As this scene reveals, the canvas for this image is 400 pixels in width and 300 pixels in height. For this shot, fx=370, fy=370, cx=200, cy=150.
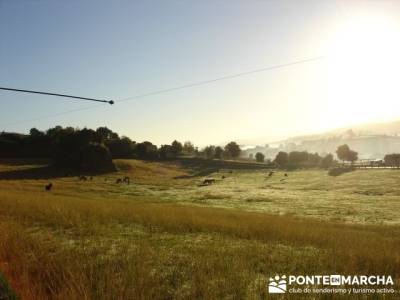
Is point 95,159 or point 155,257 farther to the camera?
point 95,159

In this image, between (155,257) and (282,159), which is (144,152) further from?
(155,257)

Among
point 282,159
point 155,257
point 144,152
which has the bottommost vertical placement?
point 155,257

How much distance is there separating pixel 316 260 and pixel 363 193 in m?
62.4

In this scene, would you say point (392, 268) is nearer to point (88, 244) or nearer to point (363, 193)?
point (88, 244)

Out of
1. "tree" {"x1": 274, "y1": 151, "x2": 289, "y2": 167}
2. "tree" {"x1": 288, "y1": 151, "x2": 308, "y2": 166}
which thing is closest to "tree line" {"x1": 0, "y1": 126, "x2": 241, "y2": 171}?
"tree" {"x1": 274, "y1": 151, "x2": 289, "y2": 167}

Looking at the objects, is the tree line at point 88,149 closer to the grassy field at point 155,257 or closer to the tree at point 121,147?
the tree at point 121,147

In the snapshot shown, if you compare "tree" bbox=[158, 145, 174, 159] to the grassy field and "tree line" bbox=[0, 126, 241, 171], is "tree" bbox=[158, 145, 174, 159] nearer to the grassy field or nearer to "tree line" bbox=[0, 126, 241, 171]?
"tree line" bbox=[0, 126, 241, 171]

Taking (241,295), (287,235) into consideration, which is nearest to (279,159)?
(287,235)

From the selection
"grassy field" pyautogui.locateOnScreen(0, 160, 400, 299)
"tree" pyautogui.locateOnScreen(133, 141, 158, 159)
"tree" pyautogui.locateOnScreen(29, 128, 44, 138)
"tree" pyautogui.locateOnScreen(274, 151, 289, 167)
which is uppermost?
"tree" pyautogui.locateOnScreen(29, 128, 44, 138)

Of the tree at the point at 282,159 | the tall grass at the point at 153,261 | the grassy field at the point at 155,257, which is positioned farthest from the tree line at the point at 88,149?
the tall grass at the point at 153,261

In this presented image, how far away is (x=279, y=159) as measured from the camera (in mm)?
172625

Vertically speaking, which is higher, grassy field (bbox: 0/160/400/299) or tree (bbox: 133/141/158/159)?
tree (bbox: 133/141/158/159)

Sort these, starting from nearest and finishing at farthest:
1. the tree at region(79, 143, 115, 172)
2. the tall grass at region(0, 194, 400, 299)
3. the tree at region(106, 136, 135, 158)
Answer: the tall grass at region(0, 194, 400, 299)
the tree at region(79, 143, 115, 172)
the tree at region(106, 136, 135, 158)

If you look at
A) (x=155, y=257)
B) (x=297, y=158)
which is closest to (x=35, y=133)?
(x=297, y=158)
